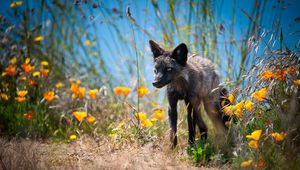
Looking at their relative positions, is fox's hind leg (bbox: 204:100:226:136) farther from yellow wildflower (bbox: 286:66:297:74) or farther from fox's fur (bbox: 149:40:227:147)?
yellow wildflower (bbox: 286:66:297:74)

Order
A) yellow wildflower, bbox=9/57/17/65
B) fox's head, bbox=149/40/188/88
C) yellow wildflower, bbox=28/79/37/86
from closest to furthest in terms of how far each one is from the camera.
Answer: fox's head, bbox=149/40/188/88
yellow wildflower, bbox=28/79/37/86
yellow wildflower, bbox=9/57/17/65

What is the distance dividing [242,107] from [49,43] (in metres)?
5.44

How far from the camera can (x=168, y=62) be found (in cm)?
540

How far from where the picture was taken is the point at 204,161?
195 inches

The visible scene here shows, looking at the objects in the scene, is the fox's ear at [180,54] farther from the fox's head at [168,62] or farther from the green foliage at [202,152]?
the green foliage at [202,152]

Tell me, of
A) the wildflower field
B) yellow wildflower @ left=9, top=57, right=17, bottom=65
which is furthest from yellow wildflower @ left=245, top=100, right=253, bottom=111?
yellow wildflower @ left=9, top=57, right=17, bottom=65

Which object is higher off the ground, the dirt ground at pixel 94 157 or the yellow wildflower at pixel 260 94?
the yellow wildflower at pixel 260 94

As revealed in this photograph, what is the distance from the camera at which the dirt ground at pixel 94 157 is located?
4.68m

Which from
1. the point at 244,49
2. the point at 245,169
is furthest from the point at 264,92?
the point at 244,49

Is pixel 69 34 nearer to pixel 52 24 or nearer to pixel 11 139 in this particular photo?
pixel 52 24

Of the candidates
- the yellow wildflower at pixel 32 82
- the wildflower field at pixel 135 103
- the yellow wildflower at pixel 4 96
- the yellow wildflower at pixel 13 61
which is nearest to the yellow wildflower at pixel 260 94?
the wildflower field at pixel 135 103

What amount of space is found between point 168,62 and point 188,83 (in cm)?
43

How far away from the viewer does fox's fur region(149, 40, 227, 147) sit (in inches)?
212

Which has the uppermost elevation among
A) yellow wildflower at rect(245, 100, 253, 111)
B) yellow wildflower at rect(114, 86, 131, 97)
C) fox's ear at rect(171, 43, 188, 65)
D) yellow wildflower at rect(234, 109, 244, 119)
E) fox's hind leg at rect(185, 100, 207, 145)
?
fox's ear at rect(171, 43, 188, 65)
